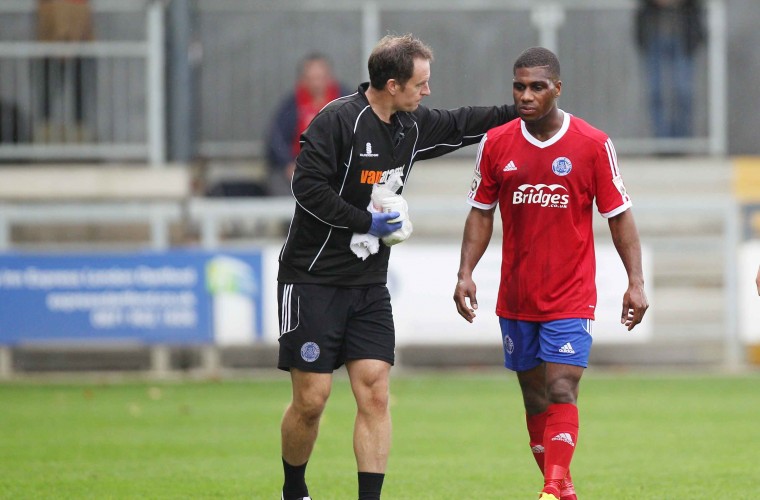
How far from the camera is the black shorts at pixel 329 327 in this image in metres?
7.12

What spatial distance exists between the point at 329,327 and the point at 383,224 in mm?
560

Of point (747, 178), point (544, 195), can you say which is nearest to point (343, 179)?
point (544, 195)

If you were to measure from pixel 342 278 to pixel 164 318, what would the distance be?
26.7ft

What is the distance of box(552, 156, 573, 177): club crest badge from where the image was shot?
716cm

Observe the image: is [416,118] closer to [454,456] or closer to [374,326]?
[374,326]

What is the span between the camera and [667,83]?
17.5m

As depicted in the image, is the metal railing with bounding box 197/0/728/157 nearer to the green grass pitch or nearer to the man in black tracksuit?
the green grass pitch

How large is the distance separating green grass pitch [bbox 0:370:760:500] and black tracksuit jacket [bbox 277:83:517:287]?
154 centimetres

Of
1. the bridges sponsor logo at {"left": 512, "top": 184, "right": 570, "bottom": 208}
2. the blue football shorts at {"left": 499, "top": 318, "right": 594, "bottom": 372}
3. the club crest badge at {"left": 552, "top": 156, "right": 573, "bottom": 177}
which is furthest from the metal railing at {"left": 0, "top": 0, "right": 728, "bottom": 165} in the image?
the club crest badge at {"left": 552, "top": 156, "right": 573, "bottom": 177}

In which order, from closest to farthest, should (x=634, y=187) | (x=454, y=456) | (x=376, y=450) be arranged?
(x=376, y=450) → (x=454, y=456) → (x=634, y=187)

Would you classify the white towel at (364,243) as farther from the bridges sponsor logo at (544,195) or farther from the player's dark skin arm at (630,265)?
the player's dark skin arm at (630,265)

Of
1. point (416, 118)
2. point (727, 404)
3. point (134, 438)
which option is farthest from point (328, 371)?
point (727, 404)

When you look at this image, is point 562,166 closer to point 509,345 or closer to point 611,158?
point 611,158


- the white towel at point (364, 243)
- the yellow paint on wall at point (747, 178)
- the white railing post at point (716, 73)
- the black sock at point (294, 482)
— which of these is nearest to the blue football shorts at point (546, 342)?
the white towel at point (364, 243)
